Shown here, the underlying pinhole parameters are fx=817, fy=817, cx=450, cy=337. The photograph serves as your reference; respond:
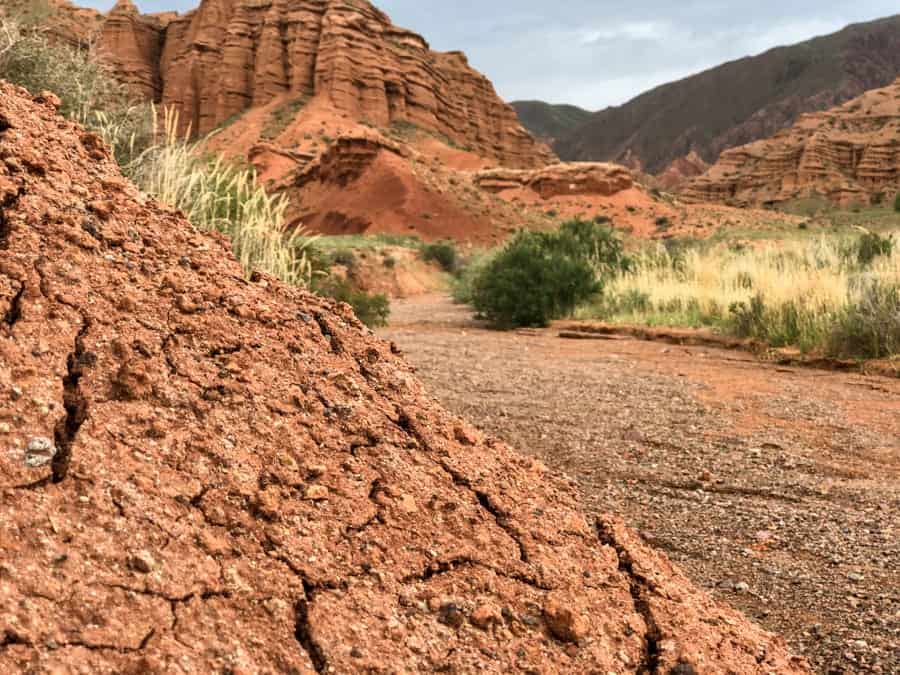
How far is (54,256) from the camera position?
185 cm

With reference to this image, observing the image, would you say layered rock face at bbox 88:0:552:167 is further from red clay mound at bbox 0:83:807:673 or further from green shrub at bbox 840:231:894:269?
red clay mound at bbox 0:83:807:673

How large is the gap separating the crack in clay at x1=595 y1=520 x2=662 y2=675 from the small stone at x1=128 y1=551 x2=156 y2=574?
3.12 ft

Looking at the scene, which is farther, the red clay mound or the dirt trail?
the dirt trail

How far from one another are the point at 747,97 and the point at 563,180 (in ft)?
248

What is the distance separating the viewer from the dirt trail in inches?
95.9

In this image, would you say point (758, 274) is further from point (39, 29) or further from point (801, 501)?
point (39, 29)

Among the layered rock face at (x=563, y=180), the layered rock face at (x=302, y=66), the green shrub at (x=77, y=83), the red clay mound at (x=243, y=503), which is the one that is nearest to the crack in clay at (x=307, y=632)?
the red clay mound at (x=243, y=503)

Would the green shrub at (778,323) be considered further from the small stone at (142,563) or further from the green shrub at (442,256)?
the green shrub at (442,256)

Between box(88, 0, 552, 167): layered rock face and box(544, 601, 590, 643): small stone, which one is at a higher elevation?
box(88, 0, 552, 167): layered rock face

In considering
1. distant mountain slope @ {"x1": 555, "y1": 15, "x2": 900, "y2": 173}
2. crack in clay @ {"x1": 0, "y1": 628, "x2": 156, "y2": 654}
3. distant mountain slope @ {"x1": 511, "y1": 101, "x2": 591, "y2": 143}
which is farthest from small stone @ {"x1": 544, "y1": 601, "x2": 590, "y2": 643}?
distant mountain slope @ {"x1": 511, "y1": 101, "x2": 591, "y2": 143}

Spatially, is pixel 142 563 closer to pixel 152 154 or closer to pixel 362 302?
pixel 152 154

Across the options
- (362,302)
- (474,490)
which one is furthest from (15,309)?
(362,302)

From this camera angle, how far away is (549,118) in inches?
5635

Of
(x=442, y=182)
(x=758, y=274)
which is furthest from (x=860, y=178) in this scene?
(x=758, y=274)
